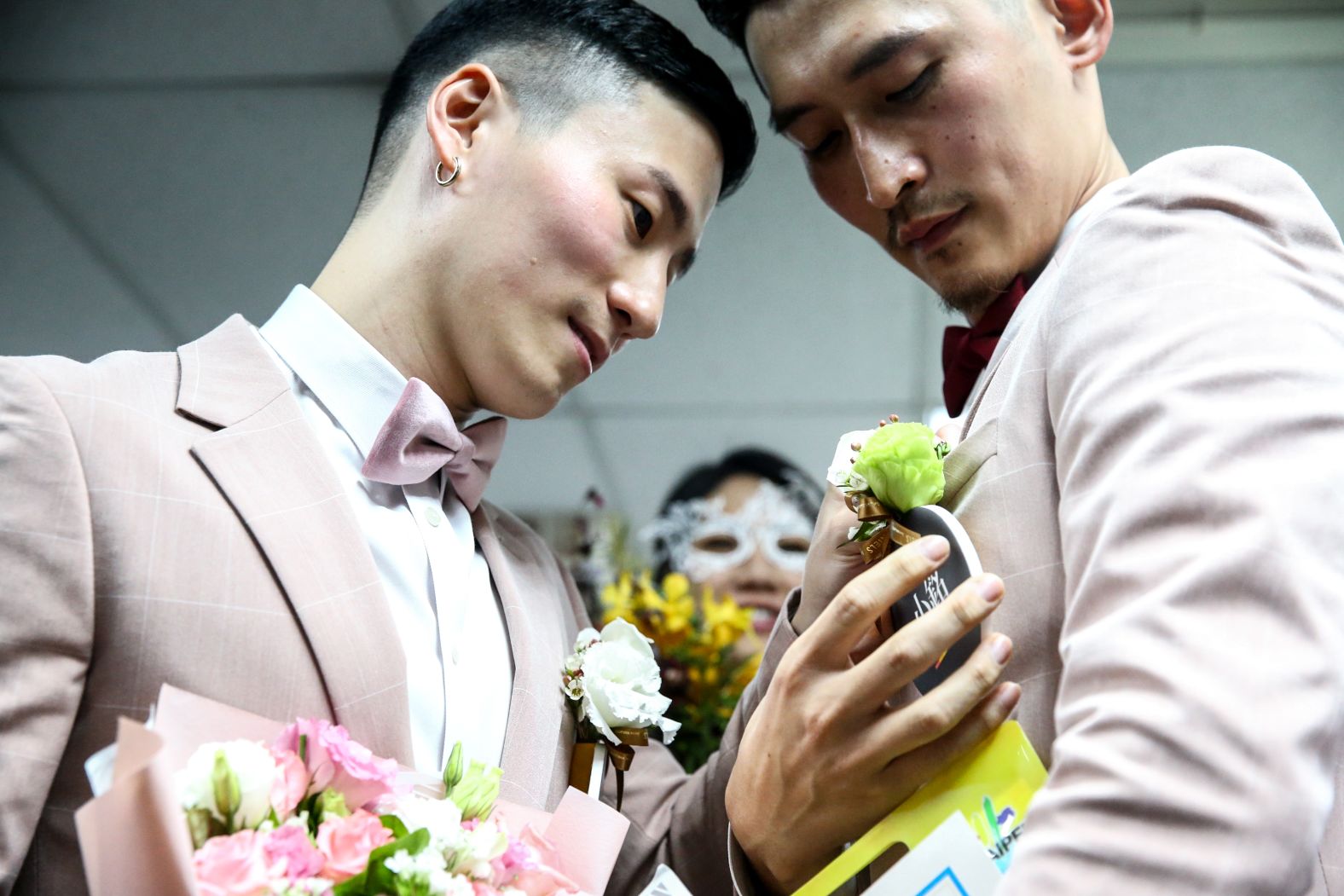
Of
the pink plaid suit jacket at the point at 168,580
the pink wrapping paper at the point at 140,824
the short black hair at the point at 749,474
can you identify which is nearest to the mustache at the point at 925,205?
the pink plaid suit jacket at the point at 168,580

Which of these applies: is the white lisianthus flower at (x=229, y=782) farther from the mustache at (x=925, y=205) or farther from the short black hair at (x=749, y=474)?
the short black hair at (x=749, y=474)

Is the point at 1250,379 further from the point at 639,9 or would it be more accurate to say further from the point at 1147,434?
the point at 639,9

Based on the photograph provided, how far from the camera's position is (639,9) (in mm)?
1565

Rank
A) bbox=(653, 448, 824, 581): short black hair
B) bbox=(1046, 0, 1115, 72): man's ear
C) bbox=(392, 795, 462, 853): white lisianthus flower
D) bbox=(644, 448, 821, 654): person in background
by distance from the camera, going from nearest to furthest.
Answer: bbox=(392, 795, 462, 853): white lisianthus flower → bbox=(1046, 0, 1115, 72): man's ear → bbox=(644, 448, 821, 654): person in background → bbox=(653, 448, 824, 581): short black hair

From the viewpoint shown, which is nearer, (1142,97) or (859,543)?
(859,543)

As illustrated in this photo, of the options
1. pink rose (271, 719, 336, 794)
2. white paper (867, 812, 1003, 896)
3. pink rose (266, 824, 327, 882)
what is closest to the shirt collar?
pink rose (271, 719, 336, 794)

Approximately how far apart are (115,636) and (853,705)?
0.66 metres

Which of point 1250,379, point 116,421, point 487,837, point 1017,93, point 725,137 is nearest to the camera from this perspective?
point 1250,379

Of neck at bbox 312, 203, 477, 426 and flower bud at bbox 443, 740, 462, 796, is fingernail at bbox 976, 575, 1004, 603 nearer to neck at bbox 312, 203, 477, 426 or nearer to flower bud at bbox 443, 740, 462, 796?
flower bud at bbox 443, 740, 462, 796

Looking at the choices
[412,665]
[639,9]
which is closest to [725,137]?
[639,9]

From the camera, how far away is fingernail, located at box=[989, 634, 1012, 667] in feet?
2.91

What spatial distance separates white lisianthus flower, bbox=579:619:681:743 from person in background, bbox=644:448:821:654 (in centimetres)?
191

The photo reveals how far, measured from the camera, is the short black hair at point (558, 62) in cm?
147

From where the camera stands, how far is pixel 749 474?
370cm
